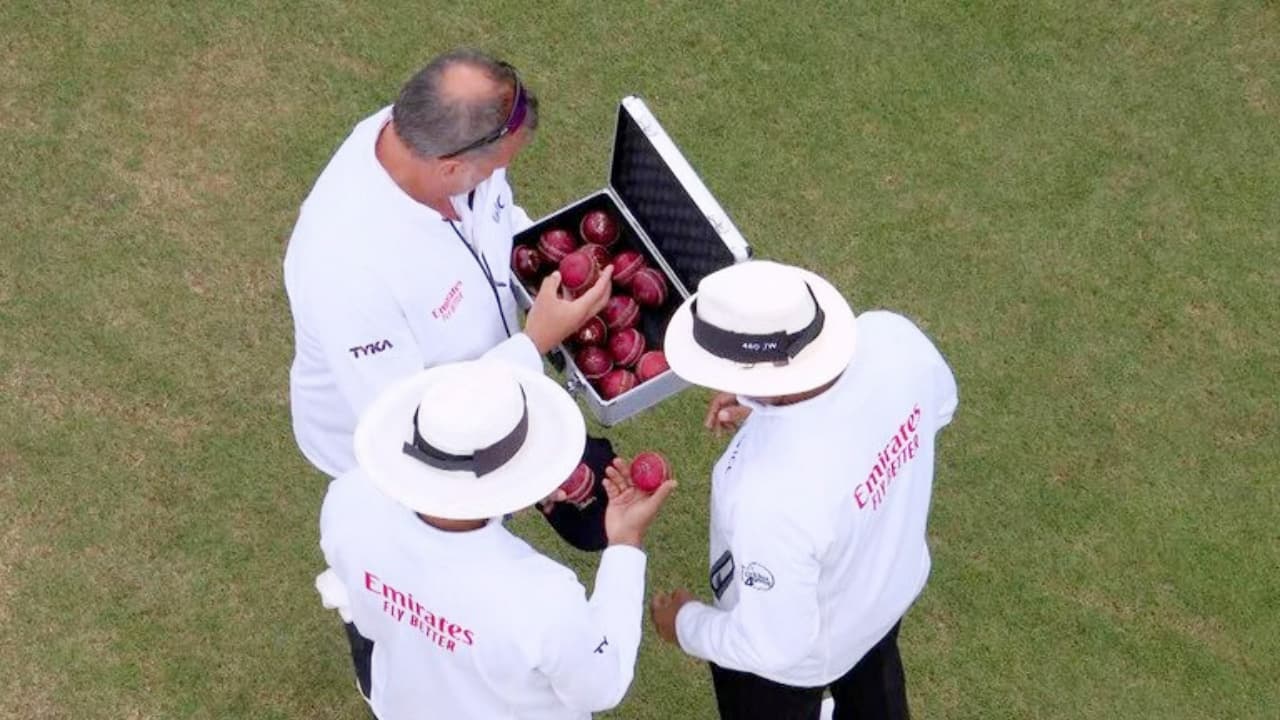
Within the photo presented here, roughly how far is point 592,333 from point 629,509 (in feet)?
4.25

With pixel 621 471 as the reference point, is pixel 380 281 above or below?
above

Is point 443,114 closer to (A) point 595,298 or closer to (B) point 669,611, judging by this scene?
(A) point 595,298

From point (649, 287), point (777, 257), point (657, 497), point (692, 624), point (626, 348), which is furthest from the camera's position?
point (777, 257)

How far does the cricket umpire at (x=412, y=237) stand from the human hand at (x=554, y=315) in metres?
0.20

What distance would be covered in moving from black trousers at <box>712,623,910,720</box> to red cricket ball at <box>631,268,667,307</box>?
6.07ft

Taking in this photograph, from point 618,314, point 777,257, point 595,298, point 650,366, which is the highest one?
point 595,298

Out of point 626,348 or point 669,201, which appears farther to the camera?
point 626,348

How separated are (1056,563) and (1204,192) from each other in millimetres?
3032

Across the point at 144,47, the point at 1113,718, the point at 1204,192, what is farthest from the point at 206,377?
the point at 1204,192

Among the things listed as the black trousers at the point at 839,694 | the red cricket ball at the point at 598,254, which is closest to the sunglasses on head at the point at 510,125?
the red cricket ball at the point at 598,254

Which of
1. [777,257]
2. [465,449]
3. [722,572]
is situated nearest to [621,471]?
[722,572]

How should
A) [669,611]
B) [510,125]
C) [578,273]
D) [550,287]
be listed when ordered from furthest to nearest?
[578,273] < [550,287] < [669,611] < [510,125]

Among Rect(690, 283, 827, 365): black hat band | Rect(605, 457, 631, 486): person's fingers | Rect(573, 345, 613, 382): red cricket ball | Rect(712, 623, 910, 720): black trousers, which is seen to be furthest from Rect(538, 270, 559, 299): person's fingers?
Rect(712, 623, 910, 720): black trousers

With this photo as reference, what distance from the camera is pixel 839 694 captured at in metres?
6.38
